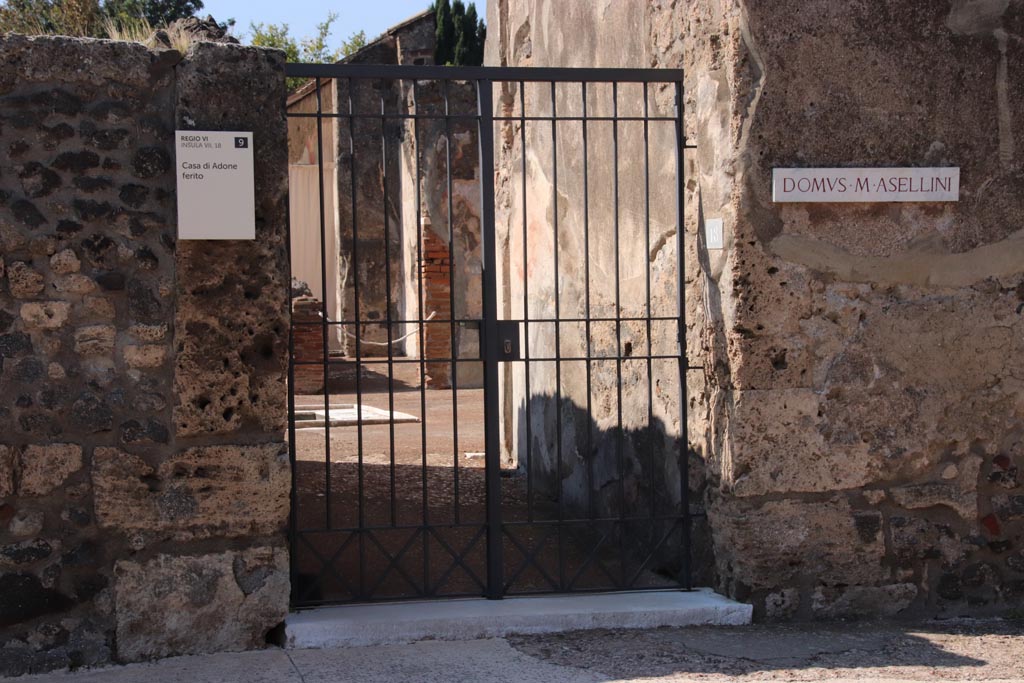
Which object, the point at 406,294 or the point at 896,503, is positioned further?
the point at 406,294

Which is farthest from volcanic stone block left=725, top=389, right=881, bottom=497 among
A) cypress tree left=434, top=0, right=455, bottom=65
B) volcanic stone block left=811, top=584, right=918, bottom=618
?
cypress tree left=434, top=0, right=455, bottom=65

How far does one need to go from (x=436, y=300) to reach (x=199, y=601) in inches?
405

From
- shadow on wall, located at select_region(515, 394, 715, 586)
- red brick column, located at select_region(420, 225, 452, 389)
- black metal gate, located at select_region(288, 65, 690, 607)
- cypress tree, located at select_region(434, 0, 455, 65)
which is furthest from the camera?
cypress tree, located at select_region(434, 0, 455, 65)

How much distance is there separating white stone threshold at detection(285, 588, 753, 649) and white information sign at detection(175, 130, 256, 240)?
156 centimetres

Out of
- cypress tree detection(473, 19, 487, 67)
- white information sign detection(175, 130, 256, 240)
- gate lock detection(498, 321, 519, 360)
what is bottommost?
gate lock detection(498, 321, 519, 360)

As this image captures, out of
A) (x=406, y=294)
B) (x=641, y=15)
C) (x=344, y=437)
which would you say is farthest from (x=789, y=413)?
(x=406, y=294)

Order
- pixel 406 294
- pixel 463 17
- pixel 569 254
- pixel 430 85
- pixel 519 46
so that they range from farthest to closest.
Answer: pixel 463 17 → pixel 406 294 → pixel 430 85 → pixel 519 46 → pixel 569 254

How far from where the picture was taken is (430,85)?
14594 millimetres

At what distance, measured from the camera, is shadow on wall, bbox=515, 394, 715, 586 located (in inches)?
197

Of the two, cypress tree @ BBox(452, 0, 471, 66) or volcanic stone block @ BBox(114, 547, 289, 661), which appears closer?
volcanic stone block @ BBox(114, 547, 289, 661)

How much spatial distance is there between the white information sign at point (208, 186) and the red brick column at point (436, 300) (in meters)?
10.1

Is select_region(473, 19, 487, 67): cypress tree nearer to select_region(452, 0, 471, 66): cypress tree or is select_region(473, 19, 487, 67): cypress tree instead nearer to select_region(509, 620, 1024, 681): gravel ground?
select_region(452, 0, 471, 66): cypress tree

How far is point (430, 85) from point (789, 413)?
10.8 metres

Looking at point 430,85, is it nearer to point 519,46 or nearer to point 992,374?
point 519,46
